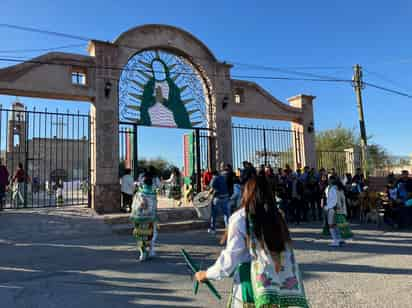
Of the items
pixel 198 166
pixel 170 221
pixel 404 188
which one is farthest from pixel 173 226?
pixel 404 188

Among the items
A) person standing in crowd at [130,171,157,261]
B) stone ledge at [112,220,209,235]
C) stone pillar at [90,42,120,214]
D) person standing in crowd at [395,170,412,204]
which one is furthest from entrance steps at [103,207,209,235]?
person standing in crowd at [395,170,412,204]

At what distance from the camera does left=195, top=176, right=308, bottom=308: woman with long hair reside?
2215 millimetres

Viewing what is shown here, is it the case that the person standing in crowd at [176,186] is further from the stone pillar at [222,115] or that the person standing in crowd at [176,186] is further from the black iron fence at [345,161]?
the black iron fence at [345,161]

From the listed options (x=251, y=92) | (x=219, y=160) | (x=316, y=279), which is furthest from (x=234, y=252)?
(x=251, y=92)

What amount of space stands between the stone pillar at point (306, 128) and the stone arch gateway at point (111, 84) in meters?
2.74

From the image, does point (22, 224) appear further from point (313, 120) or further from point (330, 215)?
point (313, 120)

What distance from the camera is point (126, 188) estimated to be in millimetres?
10695

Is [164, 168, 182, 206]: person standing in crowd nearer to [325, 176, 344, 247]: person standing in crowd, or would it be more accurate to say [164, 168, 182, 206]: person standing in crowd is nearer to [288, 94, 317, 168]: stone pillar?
[288, 94, 317, 168]: stone pillar

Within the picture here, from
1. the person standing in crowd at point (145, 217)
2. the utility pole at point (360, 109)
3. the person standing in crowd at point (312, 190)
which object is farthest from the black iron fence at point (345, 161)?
the person standing in crowd at point (145, 217)

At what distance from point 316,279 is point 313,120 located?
455 inches

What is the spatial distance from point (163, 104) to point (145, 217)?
6.67 meters

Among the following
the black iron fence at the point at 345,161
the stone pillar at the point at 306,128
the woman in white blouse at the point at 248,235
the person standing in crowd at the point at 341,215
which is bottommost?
the person standing in crowd at the point at 341,215

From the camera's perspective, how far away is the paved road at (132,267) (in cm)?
430

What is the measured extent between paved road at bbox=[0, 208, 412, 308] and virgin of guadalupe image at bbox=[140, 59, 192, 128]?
4157 millimetres
